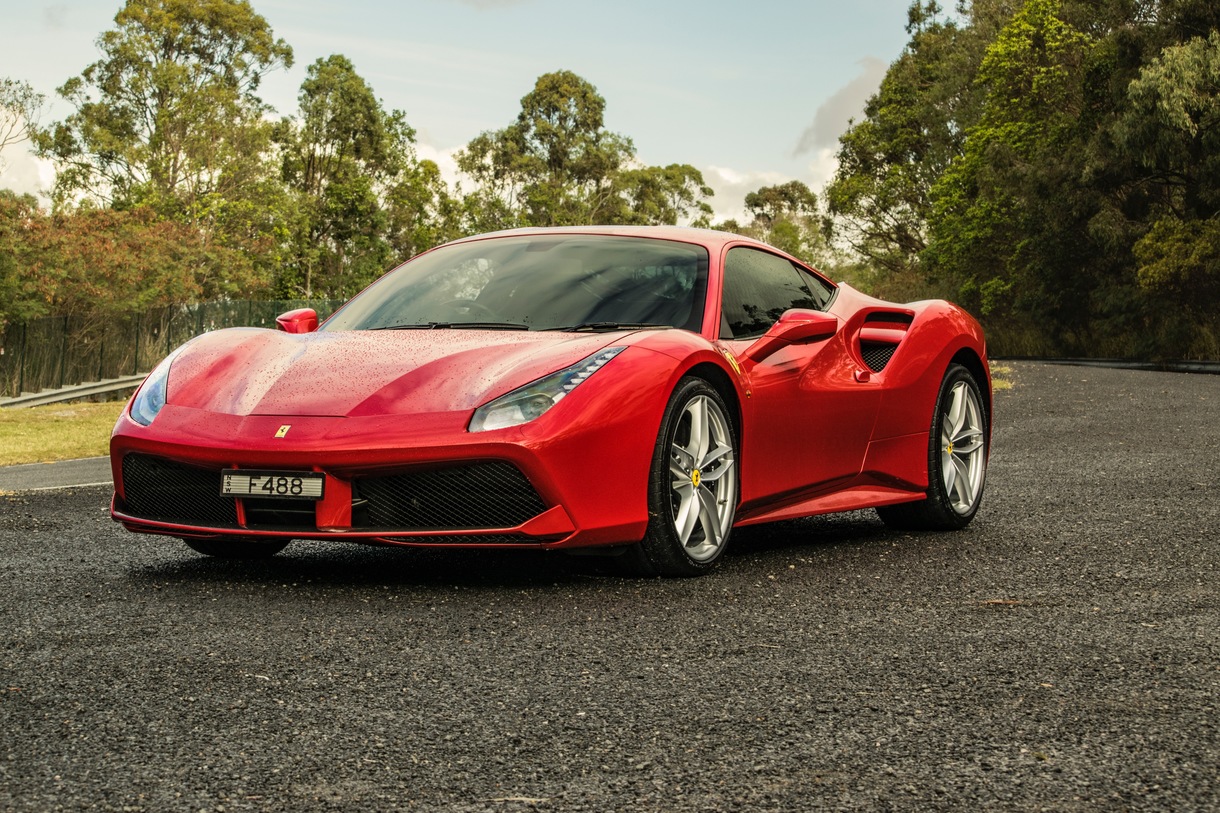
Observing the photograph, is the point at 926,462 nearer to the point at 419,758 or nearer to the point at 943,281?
the point at 419,758

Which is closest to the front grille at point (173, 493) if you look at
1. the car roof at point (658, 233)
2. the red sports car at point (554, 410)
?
the red sports car at point (554, 410)

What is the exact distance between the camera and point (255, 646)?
13.3 ft

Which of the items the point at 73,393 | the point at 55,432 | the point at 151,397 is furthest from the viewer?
the point at 73,393

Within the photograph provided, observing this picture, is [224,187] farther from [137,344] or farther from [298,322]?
[298,322]

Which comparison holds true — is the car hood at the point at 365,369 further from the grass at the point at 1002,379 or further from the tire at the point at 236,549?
the grass at the point at 1002,379

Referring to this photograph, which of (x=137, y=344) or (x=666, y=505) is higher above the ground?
(x=666, y=505)

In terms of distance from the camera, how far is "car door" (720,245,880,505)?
579 centimetres

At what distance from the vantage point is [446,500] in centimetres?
482

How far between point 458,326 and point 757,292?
1.35 meters

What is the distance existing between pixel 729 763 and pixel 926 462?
4.13 meters

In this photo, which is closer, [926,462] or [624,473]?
[624,473]

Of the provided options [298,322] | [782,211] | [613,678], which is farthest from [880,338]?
[782,211]

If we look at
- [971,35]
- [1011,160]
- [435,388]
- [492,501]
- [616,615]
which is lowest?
[616,615]

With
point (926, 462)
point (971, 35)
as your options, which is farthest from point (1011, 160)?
point (926, 462)
